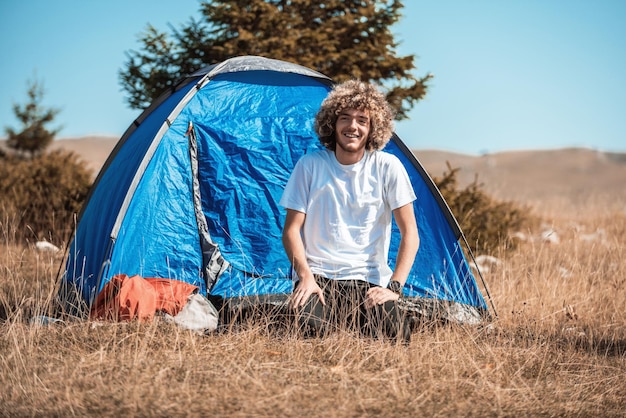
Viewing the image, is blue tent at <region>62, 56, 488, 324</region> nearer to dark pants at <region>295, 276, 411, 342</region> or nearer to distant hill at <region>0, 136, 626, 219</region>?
dark pants at <region>295, 276, 411, 342</region>

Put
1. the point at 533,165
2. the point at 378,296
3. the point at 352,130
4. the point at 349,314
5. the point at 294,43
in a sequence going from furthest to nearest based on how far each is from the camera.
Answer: the point at 533,165, the point at 294,43, the point at 352,130, the point at 349,314, the point at 378,296

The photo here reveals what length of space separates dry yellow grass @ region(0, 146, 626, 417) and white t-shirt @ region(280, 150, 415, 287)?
1.49 ft

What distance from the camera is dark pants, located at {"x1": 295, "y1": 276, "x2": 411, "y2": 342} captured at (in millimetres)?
3947

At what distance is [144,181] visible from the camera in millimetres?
5008

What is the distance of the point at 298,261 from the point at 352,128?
843 mm

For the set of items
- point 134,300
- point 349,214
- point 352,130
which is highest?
point 352,130

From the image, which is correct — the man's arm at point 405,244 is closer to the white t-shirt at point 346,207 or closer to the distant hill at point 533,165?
the white t-shirt at point 346,207

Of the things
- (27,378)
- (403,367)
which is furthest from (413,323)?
(27,378)

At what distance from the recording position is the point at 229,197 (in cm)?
524

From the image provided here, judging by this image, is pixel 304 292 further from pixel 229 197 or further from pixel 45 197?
pixel 45 197

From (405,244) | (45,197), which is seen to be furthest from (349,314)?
(45,197)

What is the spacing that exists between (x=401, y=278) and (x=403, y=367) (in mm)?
568

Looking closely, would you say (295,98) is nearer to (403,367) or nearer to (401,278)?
(401,278)

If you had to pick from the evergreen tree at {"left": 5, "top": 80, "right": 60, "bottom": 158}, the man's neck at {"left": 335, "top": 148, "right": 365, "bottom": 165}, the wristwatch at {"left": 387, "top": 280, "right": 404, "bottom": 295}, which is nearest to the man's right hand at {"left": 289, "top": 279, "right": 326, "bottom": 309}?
the wristwatch at {"left": 387, "top": 280, "right": 404, "bottom": 295}
